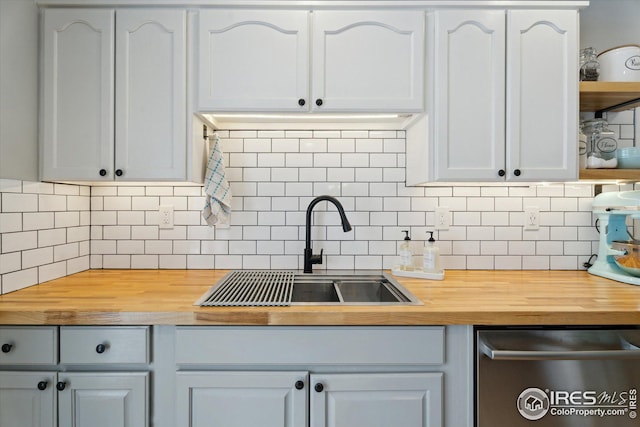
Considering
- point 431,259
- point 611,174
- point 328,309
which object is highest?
point 611,174

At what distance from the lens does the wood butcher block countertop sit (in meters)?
1.20

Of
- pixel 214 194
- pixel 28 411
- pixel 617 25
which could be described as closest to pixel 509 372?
pixel 214 194

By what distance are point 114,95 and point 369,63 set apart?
1.11 m

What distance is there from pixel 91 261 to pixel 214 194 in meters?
0.80

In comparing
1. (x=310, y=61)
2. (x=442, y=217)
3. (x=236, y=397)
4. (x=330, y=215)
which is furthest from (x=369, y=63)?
(x=236, y=397)

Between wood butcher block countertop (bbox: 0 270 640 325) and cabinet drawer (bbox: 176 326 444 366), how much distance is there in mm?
36

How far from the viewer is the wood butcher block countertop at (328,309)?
1201 mm

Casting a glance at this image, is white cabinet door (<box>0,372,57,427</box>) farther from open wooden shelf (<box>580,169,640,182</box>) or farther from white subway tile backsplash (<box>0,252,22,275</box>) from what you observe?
open wooden shelf (<box>580,169,640,182</box>)

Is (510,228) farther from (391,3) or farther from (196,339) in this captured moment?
(196,339)

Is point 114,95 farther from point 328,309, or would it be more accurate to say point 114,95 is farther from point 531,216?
point 531,216

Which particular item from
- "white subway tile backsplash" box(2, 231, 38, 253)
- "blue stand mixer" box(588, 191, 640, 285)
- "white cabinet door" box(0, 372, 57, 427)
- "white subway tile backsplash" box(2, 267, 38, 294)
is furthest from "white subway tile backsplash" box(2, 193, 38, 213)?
"blue stand mixer" box(588, 191, 640, 285)

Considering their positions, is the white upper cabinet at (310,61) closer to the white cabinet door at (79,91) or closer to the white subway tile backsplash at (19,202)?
the white cabinet door at (79,91)

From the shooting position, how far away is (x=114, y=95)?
1.57 m

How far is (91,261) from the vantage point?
1922mm
